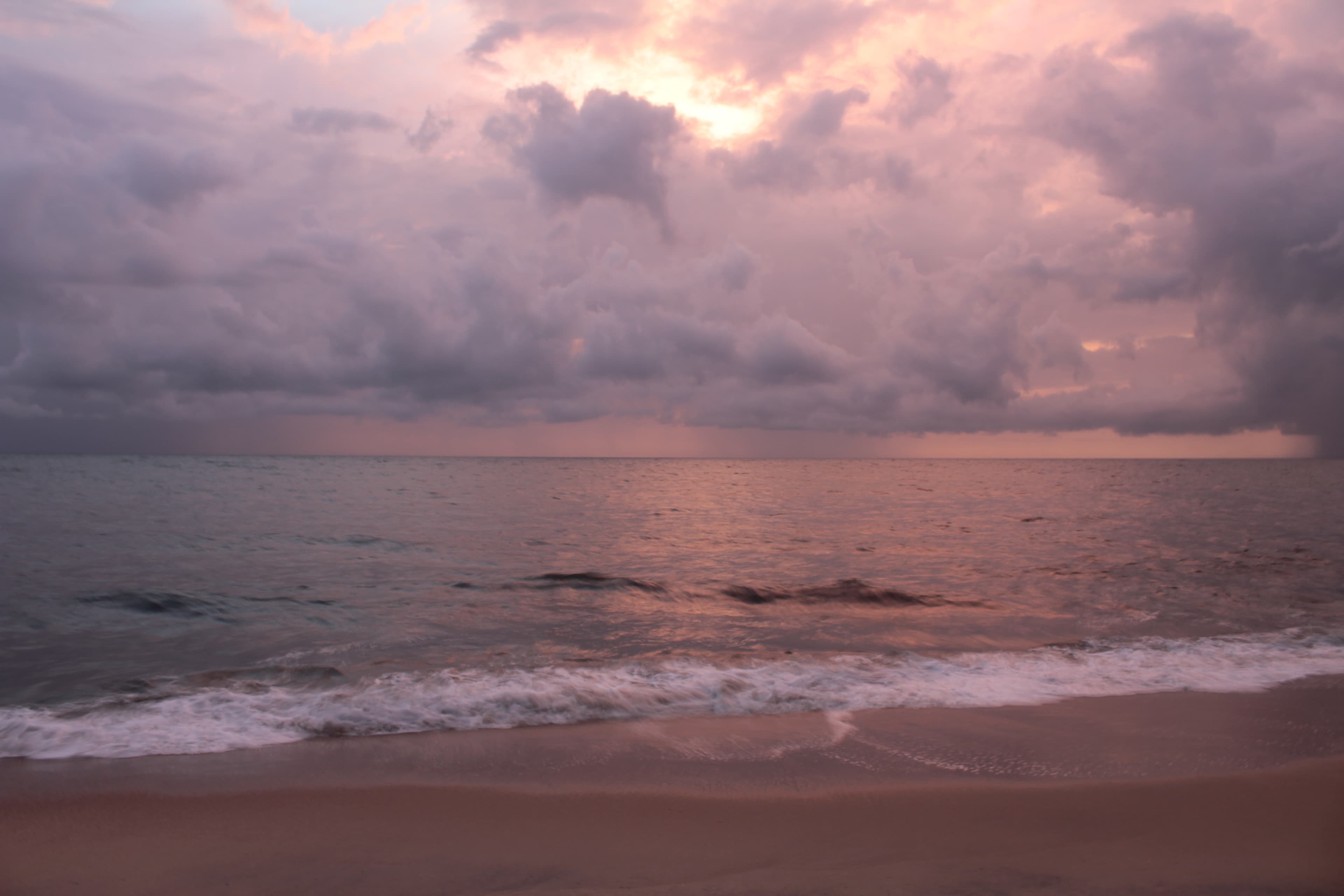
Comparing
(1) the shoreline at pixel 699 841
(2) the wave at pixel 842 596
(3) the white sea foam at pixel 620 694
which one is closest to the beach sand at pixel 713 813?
(1) the shoreline at pixel 699 841

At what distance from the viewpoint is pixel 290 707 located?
827 cm

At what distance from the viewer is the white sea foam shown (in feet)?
24.8

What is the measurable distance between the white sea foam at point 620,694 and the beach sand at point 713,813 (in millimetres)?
513

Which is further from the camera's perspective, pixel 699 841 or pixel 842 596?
pixel 842 596

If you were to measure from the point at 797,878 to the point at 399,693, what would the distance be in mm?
5858

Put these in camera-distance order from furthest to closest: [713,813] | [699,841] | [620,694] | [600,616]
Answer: [600,616] < [620,694] < [713,813] < [699,841]

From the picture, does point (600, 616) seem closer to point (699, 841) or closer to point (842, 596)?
point (842, 596)

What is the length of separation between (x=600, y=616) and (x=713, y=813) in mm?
8417

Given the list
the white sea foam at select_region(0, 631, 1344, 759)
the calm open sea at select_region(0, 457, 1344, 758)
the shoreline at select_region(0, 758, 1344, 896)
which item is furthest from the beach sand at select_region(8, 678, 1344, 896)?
the calm open sea at select_region(0, 457, 1344, 758)

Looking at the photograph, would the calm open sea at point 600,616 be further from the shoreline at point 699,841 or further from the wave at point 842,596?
the shoreline at point 699,841

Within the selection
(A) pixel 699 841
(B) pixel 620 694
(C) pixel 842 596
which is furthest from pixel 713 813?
(C) pixel 842 596

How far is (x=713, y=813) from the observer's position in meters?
5.73

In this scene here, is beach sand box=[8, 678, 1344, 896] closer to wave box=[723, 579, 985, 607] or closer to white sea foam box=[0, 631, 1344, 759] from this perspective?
white sea foam box=[0, 631, 1344, 759]

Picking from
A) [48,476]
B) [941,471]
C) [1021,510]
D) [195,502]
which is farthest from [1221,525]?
[941,471]
